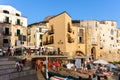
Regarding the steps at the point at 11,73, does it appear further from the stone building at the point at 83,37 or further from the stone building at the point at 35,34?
the stone building at the point at 35,34

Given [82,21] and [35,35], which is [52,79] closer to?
[35,35]

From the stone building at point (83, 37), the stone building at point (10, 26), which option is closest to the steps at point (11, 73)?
the stone building at point (83, 37)

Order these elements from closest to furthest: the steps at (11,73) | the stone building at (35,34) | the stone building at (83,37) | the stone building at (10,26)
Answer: the steps at (11,73)
the stone building at (10,26)
the stone building at (83,37)
the stone building at (35,34)

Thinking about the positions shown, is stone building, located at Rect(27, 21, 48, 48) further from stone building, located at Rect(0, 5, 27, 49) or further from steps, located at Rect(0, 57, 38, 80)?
steps, located at Rect(0, 57, 38, 80)

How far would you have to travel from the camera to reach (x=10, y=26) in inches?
2645

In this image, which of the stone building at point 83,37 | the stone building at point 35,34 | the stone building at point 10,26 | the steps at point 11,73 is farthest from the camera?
the stone building at point 35,34

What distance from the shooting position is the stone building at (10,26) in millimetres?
64812

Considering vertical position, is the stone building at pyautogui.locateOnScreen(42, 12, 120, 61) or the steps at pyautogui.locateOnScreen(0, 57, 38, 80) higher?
the stone building at pyautogui.locateOnScreen(42, 12, 120, 61)

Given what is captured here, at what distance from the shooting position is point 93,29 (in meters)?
87.9

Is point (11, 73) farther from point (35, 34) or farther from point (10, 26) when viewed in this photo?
point (35, 34)

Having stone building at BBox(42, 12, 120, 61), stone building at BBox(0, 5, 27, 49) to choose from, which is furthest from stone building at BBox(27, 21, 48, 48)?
stone building at BBox(0, 5, 27, 49)

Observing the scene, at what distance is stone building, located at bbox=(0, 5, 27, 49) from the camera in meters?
64.8

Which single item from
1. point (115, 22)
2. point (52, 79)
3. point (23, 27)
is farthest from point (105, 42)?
point (52, 79)

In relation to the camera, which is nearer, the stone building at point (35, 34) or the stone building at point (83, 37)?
the stone building at point (83, 37)
